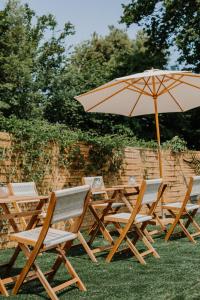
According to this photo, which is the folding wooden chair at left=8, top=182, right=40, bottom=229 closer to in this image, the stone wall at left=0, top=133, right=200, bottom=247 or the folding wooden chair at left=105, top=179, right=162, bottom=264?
the stone wall at left=0, top=133, right=200, bottom=247

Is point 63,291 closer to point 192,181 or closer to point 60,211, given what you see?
point 60,211

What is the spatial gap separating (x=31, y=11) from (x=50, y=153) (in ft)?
61.2

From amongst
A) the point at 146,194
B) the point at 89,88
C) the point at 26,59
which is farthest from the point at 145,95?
the point at 26,59

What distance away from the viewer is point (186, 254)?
18.2 feet

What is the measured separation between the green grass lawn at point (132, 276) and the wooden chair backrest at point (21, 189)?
91cm

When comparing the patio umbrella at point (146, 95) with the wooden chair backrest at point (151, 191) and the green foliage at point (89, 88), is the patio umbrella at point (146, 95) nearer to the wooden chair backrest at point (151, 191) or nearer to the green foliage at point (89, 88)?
the wooden chair backrest at point (151, 191)

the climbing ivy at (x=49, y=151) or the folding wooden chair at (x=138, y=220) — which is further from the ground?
the climbing ivy at (x=49, y=151)

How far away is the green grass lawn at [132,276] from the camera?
3.79 meters

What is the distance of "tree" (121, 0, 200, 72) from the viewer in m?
19.6

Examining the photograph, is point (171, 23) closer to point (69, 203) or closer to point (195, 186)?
point (195, 186)

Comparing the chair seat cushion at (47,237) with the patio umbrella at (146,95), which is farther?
the patio umbrella at (146,95)

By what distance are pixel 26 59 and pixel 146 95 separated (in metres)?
13.7

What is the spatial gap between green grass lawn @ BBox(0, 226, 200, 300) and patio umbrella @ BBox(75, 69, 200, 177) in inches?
107

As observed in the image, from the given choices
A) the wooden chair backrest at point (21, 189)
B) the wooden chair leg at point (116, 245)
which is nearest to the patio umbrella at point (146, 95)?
the wooden chair backrest at point (21, 189)
